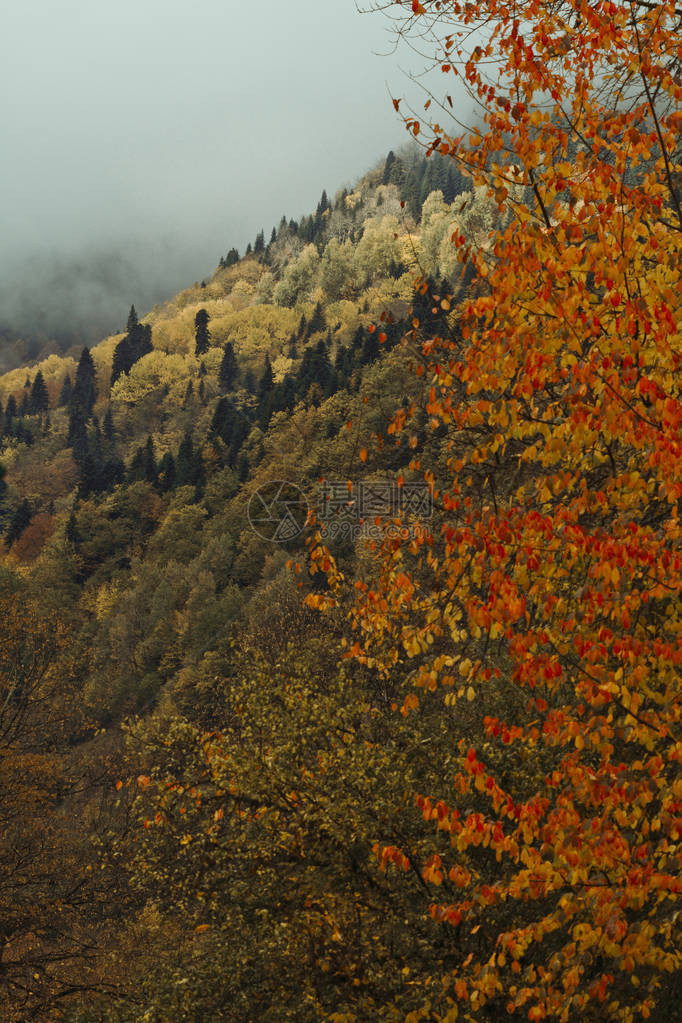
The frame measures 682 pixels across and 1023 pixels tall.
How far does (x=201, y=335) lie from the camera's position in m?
169

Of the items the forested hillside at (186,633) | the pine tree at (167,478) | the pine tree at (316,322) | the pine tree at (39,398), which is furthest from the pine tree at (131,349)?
the pine tree at (167,478)

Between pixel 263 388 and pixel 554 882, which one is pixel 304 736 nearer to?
pixel 554 882

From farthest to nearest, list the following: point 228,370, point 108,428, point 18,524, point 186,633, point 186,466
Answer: point 228,370 → point 108,428 → point 18,524 → point 186,466 → point 186,633

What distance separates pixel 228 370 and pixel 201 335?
853 inches

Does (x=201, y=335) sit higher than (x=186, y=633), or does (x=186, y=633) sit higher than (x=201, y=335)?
(x=201, y=335)

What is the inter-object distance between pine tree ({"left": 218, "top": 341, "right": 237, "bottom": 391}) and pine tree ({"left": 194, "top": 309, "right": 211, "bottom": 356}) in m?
10.1

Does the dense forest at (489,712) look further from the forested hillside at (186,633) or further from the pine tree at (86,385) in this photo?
the pine tree at (86,385)

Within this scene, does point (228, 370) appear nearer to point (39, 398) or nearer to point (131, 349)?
point (131, 349)

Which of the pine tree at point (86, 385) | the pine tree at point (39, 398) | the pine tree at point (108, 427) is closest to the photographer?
the pine tree at point (108, 427)

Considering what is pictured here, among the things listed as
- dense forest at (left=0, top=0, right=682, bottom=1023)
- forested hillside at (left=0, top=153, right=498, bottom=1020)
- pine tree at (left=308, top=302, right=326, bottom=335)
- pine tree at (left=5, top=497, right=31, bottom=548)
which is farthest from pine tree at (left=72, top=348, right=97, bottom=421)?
dense forest at (left=0, top=0, right=682, bottom=1023)

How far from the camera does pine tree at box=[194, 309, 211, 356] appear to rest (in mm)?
165625

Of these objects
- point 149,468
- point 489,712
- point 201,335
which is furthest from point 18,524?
point 489,712

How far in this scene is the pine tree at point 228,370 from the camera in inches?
5876

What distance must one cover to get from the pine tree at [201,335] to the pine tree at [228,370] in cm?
1006
